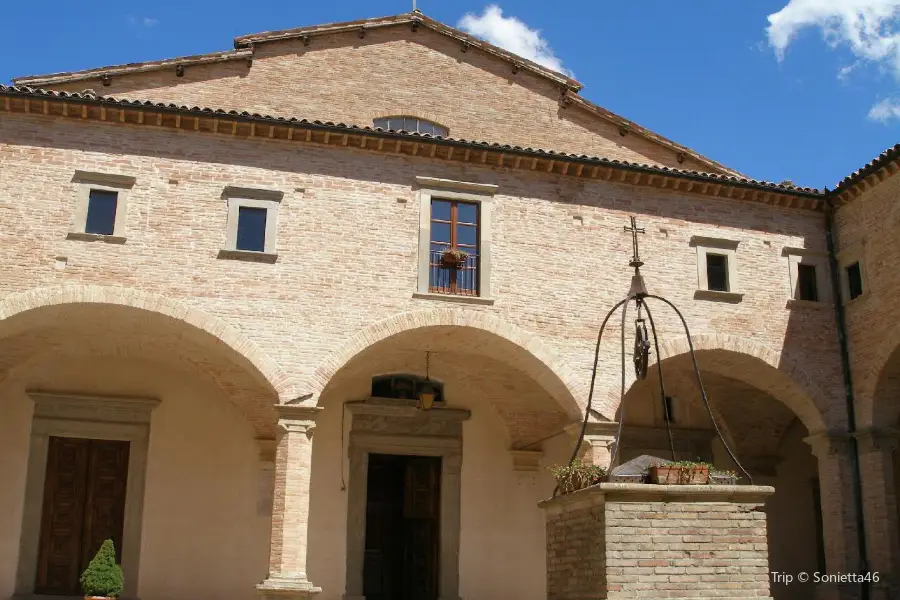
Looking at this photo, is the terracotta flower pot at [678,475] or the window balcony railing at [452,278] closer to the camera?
the terracotta flower pot at [678,475]

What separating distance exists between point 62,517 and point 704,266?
33.3 ft

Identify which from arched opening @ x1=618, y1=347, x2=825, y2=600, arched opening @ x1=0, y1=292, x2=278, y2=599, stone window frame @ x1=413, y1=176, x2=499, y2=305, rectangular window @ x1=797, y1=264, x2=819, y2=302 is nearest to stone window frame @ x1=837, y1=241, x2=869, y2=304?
rectangular window @ x1=797, y1=264, x2=819, y2=302

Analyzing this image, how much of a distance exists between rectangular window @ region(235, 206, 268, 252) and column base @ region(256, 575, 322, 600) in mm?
4234

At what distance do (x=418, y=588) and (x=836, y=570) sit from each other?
6374mm

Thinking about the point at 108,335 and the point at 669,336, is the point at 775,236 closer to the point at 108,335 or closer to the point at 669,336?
the point at 669,336

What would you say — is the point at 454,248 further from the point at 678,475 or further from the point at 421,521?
the point at 678,475

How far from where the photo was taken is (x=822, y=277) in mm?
15227

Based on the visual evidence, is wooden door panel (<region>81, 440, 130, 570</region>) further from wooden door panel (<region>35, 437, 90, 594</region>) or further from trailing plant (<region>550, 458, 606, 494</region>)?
trailing plant (<region>550, 458, 606, 494</region>)

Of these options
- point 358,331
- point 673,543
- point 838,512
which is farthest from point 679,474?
→ point 838,512

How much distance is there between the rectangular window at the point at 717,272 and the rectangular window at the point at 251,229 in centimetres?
657

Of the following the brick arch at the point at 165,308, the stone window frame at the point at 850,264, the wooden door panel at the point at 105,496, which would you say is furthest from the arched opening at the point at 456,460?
the stone window frame at the point at 850,264

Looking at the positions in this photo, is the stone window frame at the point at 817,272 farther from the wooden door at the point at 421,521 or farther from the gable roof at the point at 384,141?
the wooden door at the point at 421,521

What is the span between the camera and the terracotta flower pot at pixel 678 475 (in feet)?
27.5

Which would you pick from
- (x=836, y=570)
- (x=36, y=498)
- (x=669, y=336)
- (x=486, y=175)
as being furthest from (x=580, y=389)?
(x=36, y=498)
